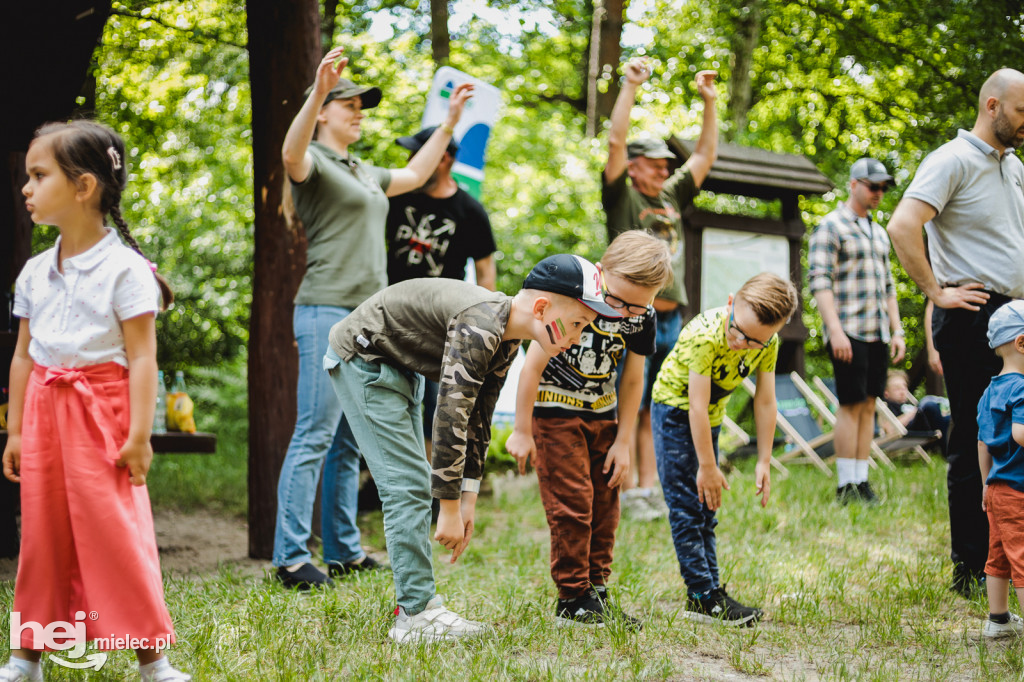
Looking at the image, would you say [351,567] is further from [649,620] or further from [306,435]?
[649,620]

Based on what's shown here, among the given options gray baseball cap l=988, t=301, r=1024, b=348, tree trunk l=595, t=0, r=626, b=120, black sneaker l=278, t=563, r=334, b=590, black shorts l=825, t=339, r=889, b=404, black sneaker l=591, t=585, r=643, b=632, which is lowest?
black sneaker l=278, t=563, r=334, b=590

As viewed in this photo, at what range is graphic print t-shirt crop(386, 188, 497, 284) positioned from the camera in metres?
4.80

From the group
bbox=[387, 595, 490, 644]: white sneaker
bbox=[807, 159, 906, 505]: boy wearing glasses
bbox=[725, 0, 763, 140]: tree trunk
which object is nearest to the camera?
bbox=[387, 595, 490, 644]: white sneaker

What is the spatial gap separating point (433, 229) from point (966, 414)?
2.76 m

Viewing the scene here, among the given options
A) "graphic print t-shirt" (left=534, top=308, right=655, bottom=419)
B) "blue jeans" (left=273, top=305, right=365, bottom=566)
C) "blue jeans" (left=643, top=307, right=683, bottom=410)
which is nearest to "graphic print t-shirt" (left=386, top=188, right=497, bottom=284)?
"blue jeans" (left=273, top=305, right=365, bottom=566)

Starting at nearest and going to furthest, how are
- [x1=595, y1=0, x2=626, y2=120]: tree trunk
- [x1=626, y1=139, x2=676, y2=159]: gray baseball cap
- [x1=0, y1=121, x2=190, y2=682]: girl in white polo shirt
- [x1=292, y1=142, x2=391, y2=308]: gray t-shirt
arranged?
[x1=0, y1=121, x2=190, y2=682]: girl in white polo shirt, [x1=292, y1=142, x2=391, y2=308]: gray t-shirt, [x1=626, y1=139, x2=676, y2=159]: gray baseball cap, [x1=595, y1=0, x2=626, y2=120]: tree trunk

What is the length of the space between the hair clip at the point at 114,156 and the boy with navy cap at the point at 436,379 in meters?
0.92

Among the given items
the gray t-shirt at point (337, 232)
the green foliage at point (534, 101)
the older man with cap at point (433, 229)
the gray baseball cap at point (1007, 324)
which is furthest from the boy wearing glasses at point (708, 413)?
the green foliage at point (534, 101)

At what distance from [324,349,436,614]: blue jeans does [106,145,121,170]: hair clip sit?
0.97m

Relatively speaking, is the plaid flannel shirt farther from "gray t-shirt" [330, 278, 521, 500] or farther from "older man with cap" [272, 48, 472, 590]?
"gray t-shirt" [330, 278, 521, 500]

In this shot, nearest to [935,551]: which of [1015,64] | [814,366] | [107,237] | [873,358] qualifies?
[873,358]

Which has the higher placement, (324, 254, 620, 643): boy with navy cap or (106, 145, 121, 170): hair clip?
(106, 145, 121, 170): hair clip

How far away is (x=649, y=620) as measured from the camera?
11.0 ft

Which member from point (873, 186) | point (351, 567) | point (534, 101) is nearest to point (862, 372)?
point (873, 186)
